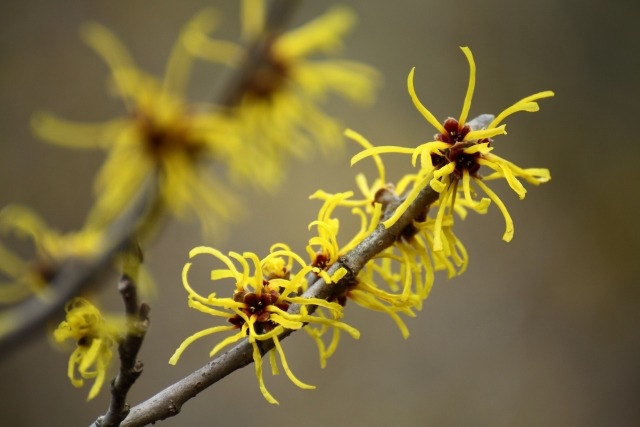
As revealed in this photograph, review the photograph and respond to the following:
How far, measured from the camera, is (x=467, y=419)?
86.8 inches

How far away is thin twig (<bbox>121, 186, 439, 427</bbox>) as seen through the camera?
50 centimetres

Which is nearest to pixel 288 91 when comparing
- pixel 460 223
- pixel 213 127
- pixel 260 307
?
pixel 213 127

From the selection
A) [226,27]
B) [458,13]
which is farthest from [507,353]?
[226,27]

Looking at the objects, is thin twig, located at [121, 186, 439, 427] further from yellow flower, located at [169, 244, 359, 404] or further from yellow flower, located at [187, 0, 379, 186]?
yellow flower, located at [187, 0, 379, 186]

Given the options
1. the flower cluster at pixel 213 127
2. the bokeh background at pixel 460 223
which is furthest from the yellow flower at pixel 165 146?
the bokeh background at pixel 460 223

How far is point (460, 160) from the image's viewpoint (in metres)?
0.52

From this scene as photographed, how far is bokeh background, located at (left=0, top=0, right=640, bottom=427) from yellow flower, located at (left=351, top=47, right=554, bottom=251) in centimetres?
164

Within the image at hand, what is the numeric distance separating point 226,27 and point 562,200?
154 centimetres

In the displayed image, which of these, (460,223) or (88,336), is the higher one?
(88,336)

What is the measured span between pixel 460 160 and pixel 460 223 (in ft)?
6.49

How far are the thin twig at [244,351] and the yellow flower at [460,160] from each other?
19 millimetres

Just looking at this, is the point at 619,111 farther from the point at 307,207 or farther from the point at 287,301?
the point at 287,301

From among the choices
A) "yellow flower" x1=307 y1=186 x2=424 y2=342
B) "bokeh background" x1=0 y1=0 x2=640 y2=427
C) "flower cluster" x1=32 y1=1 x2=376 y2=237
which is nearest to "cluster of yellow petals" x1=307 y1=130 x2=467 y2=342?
"yellow flower" x1=307 y1=186 x2=424 y2=342

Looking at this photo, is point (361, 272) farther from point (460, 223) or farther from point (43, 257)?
point (460, 223)
